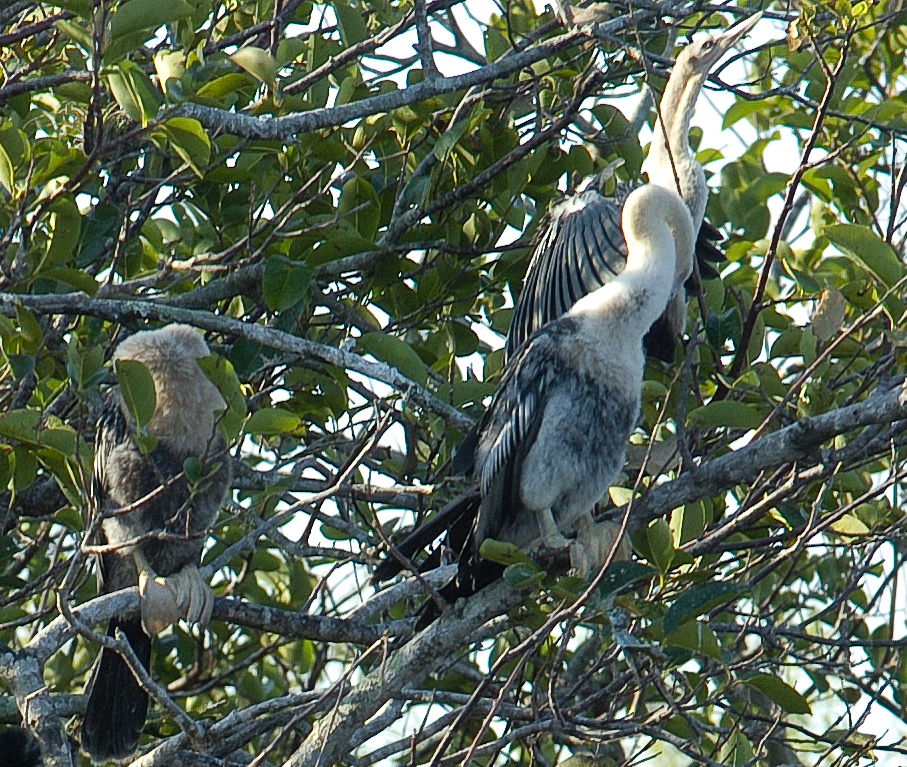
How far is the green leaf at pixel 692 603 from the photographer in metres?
2.91

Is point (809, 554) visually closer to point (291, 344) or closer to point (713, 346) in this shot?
point (713, 346)

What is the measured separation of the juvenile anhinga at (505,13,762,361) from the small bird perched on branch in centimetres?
36

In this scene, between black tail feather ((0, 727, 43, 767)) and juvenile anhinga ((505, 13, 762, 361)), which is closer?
black tail feather ((0, 727, 43, 767))

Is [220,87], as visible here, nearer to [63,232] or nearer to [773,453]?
[63,232]

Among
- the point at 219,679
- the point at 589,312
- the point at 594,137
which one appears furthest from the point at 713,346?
the point at 219,679

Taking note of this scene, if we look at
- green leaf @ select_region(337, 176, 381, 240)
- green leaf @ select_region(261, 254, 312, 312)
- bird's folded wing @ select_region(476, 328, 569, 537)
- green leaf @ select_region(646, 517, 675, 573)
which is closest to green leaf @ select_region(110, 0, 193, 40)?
green leaf @ select_region(261, 254, 312, 312)

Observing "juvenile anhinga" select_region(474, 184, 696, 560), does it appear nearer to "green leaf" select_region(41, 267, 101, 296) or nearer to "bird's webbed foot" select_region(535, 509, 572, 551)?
"bird's webbed foot" select_region(535, 509, 572, 551)

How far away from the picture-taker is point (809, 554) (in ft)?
16.6

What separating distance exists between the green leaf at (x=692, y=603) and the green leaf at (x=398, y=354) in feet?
3.80

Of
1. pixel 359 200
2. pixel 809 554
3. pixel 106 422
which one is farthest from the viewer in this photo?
pixel 809 554

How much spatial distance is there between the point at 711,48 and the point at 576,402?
1440 mm

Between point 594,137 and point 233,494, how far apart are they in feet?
5.89

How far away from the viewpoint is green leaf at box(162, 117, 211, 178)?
3219 millimetres

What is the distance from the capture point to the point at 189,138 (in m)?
3.25
